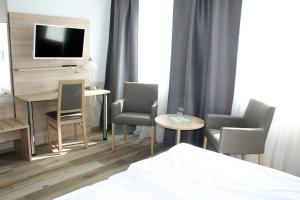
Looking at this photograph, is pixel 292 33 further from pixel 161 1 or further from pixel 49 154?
→ pixel 49 154

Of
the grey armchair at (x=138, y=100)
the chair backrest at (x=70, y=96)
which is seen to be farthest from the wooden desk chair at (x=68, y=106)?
the grey armchair at (x=138, y=100)

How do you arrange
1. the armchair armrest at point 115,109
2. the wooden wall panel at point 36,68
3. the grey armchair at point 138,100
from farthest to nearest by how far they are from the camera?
1. the grey armchair at point 138,100
2. the armchair armrest at point 115,109
3. the wooden wall panel at point 36,68

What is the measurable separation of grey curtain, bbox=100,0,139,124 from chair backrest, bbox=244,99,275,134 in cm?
186

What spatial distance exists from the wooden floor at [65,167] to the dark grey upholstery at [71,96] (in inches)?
25.2

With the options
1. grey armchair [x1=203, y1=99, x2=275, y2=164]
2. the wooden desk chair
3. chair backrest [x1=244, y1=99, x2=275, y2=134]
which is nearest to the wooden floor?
the wooden desk chair

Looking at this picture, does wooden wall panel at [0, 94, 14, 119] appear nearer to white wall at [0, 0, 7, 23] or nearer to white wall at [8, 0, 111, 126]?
white wall at [0, 0, 7, 23]

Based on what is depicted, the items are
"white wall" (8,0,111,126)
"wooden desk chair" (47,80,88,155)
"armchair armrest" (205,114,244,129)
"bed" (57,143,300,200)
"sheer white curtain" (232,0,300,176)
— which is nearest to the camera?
"bed" (57,143,300,200)

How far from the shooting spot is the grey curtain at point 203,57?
10.6 feet

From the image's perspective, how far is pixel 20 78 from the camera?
3508 mm

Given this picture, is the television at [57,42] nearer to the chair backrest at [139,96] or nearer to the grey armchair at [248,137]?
the chair backrest at [139,96]

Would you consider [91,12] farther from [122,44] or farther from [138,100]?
[138,100]

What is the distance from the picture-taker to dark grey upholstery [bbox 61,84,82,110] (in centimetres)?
332

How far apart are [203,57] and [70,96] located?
1766 millimetres

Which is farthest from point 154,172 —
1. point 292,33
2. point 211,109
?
point 292,33
